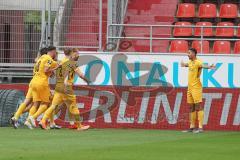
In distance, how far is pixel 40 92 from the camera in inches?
736

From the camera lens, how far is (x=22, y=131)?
1780 centimetres

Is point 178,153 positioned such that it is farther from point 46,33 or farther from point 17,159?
point 46,33

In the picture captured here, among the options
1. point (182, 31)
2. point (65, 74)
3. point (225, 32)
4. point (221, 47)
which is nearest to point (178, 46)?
point (221, 47)

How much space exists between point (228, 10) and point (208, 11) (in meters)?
0.62

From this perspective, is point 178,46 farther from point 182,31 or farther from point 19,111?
point 19,111

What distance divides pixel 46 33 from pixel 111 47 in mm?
1758

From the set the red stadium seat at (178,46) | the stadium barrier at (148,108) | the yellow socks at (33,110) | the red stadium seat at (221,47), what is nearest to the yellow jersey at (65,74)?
the yellow socks at (33,110)

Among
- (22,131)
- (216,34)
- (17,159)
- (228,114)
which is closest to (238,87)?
(228,114)

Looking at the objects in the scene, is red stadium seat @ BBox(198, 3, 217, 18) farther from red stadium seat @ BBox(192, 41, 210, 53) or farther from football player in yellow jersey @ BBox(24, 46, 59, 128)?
football player in yellow jersey @ BBox(24, 46, 59, 128)

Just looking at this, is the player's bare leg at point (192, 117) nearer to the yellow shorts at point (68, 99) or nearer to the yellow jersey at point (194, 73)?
the yellow jersey at point (194, 73)

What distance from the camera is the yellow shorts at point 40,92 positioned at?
18.7 m

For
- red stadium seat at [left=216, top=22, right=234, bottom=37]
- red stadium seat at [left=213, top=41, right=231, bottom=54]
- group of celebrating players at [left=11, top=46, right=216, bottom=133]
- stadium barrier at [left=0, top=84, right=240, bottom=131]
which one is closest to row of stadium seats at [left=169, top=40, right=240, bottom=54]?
red stadium seat at [left=213, top=41, right=231, bottom=54]

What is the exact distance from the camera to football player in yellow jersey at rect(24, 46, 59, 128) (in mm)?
18562

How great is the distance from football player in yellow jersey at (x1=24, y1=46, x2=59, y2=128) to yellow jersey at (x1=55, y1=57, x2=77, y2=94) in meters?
0.18
